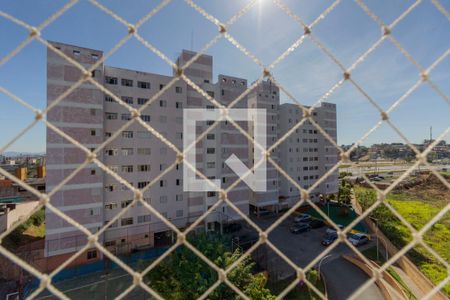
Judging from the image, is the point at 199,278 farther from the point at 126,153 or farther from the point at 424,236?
the point at 424,236

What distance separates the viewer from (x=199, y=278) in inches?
123

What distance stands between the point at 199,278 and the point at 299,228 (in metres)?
5.78

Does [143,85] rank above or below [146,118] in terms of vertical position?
above

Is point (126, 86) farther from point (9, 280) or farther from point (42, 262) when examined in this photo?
point (9, 280)

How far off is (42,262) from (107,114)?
12.9ft

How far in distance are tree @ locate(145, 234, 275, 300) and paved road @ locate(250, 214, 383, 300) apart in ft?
7.52

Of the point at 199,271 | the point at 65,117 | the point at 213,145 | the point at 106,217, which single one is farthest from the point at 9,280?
the point at 213,145

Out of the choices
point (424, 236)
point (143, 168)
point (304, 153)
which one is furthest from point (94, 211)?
point (424, 236)

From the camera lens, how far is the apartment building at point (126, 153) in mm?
5531

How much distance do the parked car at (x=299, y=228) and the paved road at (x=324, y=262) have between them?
0.46 feet

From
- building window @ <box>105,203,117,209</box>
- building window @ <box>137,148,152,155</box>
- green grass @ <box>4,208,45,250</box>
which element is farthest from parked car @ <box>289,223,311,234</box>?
green grass @ <box>4,208,45,250</box>

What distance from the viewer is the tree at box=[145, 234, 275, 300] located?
121 inches

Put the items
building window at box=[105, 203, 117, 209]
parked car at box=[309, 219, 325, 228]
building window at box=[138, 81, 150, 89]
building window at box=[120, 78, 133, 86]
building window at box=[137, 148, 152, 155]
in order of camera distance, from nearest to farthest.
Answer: building window at box=[105, 203, 117, 209]
building window at box=[120, 78, 133, 86]
building window at box=[137, 148, 152, 155]
building window at box=[138, 81, 150, 89]
parked car at box=[309, 219, 325, 228]

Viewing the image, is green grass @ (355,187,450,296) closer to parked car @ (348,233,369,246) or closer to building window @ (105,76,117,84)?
parked car @ (348,233,369,246)
